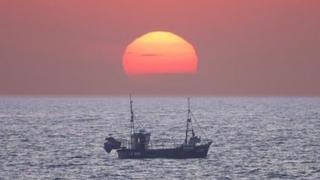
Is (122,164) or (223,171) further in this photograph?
(122,164)

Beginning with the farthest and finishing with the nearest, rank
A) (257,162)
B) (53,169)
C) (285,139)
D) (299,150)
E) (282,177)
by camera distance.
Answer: (285,139) < (299,150) < (257,162) < (53,169) < (282,177)

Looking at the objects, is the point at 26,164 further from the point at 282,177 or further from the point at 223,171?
the point at 282,177

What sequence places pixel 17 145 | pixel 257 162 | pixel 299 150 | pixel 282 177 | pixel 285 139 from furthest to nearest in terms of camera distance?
pixel 285 139 < pixel 17 145 < pixel 299 150 < pixel 257 162 < pixel 282 177

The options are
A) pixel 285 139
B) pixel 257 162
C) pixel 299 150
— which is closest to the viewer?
pixel 257 162

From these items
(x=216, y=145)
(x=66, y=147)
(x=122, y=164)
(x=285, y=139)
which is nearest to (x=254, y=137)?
(x=285, y=139)

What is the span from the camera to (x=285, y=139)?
183250 mm

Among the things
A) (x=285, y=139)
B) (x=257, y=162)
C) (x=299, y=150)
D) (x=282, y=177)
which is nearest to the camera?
(x=282, y=177)

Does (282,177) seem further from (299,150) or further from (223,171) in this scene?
(299,150)

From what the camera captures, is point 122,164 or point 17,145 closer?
point 122,164

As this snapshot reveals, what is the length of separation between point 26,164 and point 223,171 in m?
29.2

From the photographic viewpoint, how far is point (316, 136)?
193 m

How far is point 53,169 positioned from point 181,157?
21921 millimetres

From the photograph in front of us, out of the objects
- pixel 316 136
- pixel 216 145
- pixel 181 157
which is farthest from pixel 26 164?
pixel 316 136

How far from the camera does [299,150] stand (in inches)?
5999
